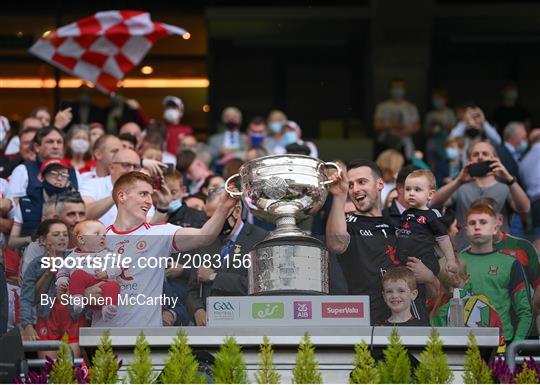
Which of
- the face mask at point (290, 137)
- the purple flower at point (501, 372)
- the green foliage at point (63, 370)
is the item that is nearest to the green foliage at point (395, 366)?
the purple flower at point (501, 372)

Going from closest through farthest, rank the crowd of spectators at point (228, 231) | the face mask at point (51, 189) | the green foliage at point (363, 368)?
the green foliage at point (363, 368), the crowd of spectators at point (228, 231), the face mask at point (51, 189)

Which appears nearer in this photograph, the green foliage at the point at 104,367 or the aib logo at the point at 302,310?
the green foliage at the point at 104,367

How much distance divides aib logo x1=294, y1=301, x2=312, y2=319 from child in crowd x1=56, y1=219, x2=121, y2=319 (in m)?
1.07

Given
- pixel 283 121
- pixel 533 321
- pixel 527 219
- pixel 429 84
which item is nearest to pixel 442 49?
pixel 429 84

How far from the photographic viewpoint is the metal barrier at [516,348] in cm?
901

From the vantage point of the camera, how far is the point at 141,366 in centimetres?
792

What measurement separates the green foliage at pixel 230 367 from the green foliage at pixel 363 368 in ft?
1.78

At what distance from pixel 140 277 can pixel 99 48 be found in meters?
9.35

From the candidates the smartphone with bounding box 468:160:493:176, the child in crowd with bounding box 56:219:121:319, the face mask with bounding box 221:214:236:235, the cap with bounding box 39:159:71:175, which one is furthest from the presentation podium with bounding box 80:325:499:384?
the smartphone with bounding box 468:160:493:176

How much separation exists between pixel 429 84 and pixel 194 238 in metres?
14.5

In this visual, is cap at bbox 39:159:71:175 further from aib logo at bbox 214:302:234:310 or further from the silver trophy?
aib logo at bbox 214:302:234:310

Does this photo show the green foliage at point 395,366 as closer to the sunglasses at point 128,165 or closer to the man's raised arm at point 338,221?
the man's raised arm at point 338,221

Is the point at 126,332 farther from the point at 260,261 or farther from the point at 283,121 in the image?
the point at 283,121

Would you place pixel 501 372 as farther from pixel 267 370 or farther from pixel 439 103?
pixel 439 103
